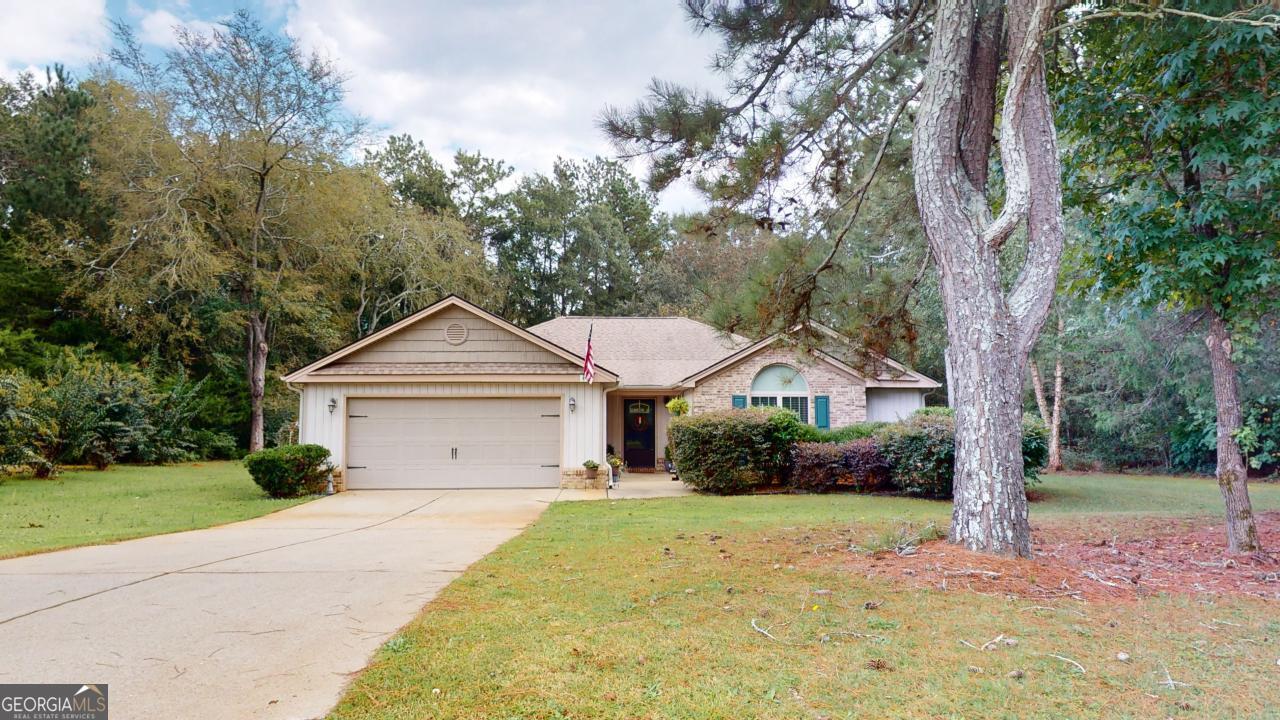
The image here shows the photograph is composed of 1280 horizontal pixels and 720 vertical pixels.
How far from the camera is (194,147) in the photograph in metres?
21.2

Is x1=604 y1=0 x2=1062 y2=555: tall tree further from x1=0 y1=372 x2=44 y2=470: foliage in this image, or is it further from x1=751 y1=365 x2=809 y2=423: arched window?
x1=0 y1=372 x2=44 y2=470: foliage

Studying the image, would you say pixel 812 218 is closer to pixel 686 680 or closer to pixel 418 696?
pixel 686 680

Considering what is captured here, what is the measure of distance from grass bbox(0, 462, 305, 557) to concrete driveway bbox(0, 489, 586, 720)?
78cm

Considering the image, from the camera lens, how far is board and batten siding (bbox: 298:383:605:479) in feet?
45.8

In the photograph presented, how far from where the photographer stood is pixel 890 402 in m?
18.4

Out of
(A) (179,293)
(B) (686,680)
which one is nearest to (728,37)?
(B) (686,680)

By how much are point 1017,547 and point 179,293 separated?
79.9 ft

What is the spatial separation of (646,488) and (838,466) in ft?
12.9

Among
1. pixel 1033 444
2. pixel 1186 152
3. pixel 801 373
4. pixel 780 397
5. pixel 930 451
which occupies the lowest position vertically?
pixel 930 451

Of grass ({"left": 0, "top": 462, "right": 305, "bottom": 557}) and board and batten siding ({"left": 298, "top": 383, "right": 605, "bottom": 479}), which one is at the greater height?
board and batten siding ({"left": 298, "top": 383, "right": 605, "bottom": 479})

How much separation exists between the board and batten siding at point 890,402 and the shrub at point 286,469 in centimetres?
1328

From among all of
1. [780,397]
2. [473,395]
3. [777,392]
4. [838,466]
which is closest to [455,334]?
[473,395]

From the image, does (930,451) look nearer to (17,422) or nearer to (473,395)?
(473,395)

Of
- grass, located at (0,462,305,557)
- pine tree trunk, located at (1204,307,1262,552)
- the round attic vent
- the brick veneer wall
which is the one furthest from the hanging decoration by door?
pine tree trunk, located at (1204,307,1262,552)
